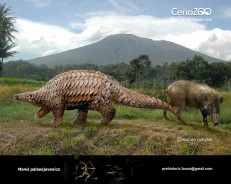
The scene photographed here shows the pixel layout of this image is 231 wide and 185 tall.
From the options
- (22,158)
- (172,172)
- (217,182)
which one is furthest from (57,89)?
(217,182)

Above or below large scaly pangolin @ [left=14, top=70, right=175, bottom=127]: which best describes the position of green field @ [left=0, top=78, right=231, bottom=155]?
below

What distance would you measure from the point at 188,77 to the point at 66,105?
6.53ft

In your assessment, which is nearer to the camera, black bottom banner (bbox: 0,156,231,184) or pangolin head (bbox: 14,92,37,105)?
black bottom banner (bbox: 0,156,231,184)

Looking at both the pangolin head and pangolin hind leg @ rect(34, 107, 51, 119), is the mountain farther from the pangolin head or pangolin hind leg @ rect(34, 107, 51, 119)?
pangolin hind leg @ rect(34, 107, 51, 119)

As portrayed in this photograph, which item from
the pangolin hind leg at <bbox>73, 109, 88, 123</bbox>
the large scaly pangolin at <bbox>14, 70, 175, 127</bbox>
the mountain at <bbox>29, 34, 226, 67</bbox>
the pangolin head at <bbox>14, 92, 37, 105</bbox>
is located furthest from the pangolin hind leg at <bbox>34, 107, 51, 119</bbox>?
the mountain at <bbox>29, 34, 226, 67</bbox>

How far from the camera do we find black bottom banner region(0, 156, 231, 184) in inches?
97.8

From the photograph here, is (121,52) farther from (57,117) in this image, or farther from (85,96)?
(57,117)

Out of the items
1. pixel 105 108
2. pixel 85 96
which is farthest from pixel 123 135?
pixel 85 96

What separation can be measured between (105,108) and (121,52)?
1055mm

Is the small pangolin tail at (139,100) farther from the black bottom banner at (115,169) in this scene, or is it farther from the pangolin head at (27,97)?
the pangolin head at (27,97)

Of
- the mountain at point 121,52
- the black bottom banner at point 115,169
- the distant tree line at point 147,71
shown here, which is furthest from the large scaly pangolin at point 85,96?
the black bottom banner at point 115,169

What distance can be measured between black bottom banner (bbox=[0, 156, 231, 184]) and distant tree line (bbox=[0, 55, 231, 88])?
→ 124 centimetres

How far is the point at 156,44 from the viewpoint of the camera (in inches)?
139

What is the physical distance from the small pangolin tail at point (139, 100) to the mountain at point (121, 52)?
56 cm
